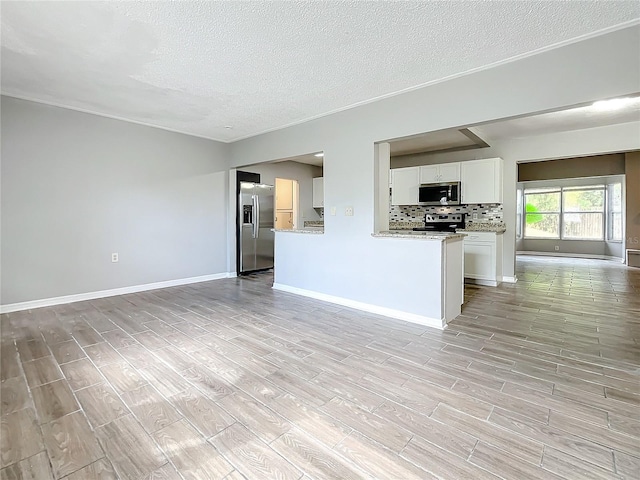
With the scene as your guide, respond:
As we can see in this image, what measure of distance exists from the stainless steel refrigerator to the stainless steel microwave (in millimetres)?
2991

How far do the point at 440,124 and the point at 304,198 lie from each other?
16.4 feet

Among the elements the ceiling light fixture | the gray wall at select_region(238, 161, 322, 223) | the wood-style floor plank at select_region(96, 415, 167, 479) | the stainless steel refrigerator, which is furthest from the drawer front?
the wood-style floor plank at select_region(96, 415, 167, 479)

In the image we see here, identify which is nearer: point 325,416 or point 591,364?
point 325,416

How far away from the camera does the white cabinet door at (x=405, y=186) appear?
20.2ft

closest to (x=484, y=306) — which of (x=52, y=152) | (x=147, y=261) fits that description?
(x=147, y=261)

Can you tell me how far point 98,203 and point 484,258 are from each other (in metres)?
5.83

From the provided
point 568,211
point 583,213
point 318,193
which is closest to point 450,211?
point 318,193

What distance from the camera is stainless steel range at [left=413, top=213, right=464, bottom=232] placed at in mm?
6047

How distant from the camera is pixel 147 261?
4766 mm

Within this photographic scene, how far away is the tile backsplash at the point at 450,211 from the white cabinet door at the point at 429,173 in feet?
2.25

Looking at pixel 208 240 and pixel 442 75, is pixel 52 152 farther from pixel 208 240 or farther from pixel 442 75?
pixel 442 75

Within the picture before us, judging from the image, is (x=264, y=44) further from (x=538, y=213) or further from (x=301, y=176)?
(x=538, y=213)

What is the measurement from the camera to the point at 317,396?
1.96 m

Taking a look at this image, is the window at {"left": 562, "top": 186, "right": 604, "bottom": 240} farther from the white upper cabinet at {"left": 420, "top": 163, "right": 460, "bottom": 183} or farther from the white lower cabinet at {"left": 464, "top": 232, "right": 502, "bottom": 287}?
the white upper cabinet at {"left": 420, "top": 163, "right": 460, "bottom": 183}
